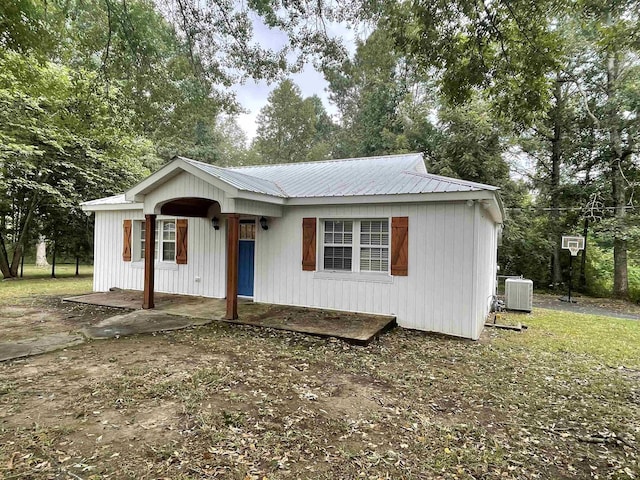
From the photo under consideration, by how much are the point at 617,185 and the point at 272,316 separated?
13.7 meters

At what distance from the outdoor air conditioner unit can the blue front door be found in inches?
264

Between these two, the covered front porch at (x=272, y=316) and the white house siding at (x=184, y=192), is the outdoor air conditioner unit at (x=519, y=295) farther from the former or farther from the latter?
the white house siding at (x=184, y=192)

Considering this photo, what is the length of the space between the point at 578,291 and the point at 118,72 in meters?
16.4

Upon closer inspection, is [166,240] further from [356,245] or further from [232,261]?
[356,245]

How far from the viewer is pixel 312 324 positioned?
628cm

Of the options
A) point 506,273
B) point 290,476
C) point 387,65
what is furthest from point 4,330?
point 506,273

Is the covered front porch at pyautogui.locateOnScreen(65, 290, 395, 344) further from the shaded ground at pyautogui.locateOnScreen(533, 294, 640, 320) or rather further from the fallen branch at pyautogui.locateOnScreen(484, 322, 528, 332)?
the shaded ground at pyautogui.locateOnScreen(533, 294, 640, 320)

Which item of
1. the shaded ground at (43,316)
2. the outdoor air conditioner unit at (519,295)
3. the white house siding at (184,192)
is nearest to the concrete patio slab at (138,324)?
the shaded ground at (43,316)

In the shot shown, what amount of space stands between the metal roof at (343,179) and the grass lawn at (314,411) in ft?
9.11

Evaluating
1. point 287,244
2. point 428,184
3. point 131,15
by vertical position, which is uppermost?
point 131,15

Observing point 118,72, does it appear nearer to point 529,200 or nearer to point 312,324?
point 312,324

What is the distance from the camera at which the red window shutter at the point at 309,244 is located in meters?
7.27

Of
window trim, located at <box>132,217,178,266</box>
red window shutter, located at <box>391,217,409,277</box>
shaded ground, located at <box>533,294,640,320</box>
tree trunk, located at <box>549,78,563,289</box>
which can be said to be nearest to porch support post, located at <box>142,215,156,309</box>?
window trim, located at <box>132,217,178,266</box>

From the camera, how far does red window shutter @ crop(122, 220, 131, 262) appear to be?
31.4 feet
